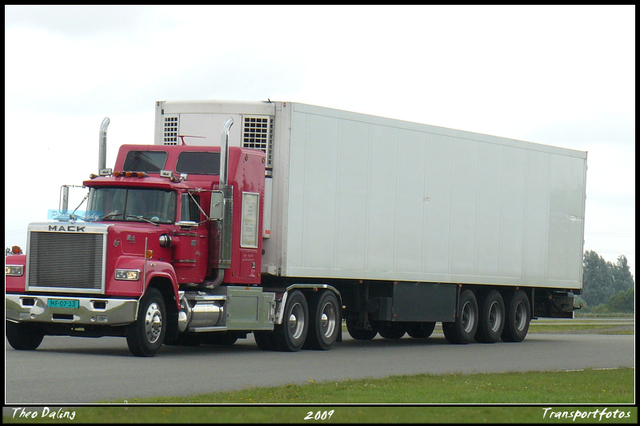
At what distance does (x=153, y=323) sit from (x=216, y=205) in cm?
254

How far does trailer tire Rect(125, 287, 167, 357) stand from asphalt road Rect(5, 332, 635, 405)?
26 centimetres

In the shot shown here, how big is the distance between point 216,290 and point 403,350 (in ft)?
15.6

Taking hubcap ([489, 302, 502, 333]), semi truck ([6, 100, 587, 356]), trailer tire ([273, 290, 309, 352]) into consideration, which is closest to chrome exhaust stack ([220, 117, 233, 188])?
semi truck ([6, 100, 587, 356])

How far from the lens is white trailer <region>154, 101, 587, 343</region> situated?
71.7 feet

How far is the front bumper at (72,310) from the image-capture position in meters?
18.5

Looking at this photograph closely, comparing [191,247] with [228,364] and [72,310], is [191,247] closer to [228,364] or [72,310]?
[72,310]

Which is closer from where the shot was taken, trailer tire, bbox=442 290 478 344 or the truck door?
the truck door

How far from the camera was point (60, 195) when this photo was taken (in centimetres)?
2069

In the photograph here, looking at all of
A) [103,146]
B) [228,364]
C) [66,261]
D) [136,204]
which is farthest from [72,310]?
[103,146]

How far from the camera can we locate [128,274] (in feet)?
61.4

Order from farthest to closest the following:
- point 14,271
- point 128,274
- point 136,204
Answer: point 136,204, point 14,271, point 128,274

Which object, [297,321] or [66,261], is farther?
[297,321]

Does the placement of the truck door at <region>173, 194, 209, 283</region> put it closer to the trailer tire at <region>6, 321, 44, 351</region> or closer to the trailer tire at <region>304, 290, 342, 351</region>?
the trailer tire at <region>6, 321, 44, 351</region>

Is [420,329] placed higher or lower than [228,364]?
lower
